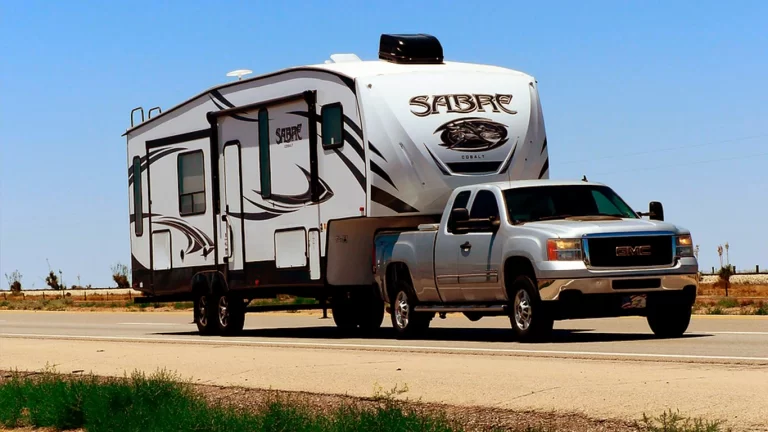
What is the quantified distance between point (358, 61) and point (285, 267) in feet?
11.4

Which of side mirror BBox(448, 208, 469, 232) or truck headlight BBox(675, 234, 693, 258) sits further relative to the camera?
side mirror BBox(448, 208, 469, 232)

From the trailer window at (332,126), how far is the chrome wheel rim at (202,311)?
495cm

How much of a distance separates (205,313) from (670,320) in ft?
31.1

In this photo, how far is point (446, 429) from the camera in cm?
970

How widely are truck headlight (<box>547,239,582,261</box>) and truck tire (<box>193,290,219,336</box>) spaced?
8719 millimetres

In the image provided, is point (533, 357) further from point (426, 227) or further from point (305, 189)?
point (305, 189)

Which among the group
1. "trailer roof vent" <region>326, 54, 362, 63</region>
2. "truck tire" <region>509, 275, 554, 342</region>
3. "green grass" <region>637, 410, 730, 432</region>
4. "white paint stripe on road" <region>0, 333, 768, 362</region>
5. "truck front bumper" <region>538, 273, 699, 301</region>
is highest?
"trailer roof vent" <region>326, 54, 362, 63</region>

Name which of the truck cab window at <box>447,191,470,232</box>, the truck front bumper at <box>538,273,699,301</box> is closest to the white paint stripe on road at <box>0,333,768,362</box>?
the truck front bumper at <box>538,273,699,301</box>

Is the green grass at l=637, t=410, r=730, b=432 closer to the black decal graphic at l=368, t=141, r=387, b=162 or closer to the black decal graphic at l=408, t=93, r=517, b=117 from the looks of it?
the black decal graphic at l=368, t=141, r=387, b=162

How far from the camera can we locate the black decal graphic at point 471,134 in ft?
66.8

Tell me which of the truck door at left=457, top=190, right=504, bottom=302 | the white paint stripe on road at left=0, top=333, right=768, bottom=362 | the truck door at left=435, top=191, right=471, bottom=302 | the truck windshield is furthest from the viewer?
the truck door at left=435, top=191, right=471, bottom=302

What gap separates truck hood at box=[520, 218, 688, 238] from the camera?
17562 millimetres

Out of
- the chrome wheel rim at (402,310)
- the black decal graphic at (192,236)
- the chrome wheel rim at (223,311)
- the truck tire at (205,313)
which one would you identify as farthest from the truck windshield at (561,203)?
the truck tire at (205,313)

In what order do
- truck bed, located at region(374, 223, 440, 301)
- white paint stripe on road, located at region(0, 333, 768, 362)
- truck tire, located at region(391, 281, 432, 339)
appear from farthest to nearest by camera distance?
truck tire, located at region(391, 281, 432, 339), truck bed, located at region(374, 223, 440, 301), white paint stripe on road, located at region(0, 333, 768, 362)
